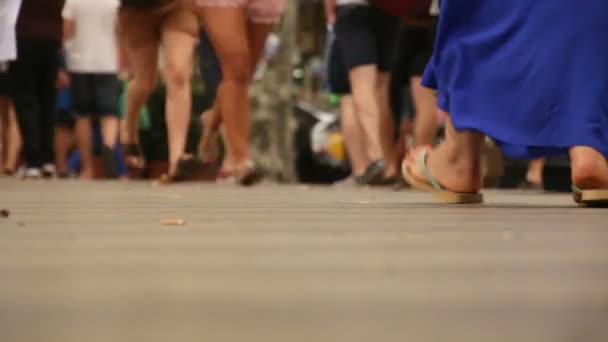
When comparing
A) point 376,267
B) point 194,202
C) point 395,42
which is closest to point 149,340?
point 376,267

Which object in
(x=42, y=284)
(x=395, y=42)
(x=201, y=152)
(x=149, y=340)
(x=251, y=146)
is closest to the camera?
(x=149, y=340)

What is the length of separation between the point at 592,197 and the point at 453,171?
0.37 m

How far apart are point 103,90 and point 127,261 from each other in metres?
7.28

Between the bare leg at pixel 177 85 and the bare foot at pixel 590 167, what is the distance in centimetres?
309

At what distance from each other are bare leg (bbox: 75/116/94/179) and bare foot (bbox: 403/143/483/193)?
608cm

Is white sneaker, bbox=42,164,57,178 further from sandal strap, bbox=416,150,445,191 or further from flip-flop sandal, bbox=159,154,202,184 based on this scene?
sandal strap, bbox=416,150,445,191

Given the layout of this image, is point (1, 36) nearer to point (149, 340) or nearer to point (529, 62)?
point (529, 62)

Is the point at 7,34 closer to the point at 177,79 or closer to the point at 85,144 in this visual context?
the point at 177,79

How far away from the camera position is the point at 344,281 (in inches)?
46.0

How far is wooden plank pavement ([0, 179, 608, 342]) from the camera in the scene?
2.82ft

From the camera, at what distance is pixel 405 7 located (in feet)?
17.9

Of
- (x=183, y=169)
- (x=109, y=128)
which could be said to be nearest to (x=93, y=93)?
(x=109, y=128)

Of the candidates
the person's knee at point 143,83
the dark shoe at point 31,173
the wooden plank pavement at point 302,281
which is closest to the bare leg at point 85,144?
the dark shoe at point 31,173

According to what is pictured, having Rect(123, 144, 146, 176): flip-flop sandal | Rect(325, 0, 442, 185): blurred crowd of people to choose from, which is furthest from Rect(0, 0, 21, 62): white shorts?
Rect(325, 0, 442, 185): blurred crowd of people
